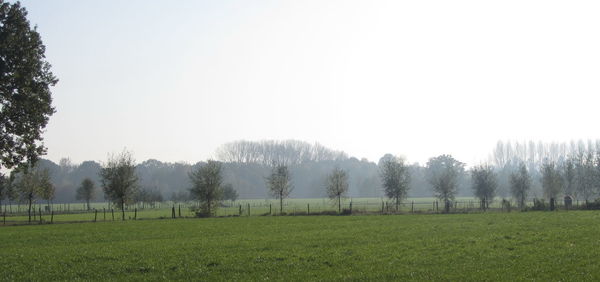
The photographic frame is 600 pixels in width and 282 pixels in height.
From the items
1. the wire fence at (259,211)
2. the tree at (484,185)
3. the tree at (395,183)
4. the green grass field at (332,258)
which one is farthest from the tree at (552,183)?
the green grass field at (332,258)

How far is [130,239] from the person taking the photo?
2797cm

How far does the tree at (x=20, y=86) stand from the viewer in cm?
3334

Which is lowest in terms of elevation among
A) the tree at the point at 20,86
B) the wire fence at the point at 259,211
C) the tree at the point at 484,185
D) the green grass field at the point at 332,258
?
the wire fence at the point at 259,211

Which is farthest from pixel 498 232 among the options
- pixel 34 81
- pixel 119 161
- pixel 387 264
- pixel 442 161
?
pixel 442 161

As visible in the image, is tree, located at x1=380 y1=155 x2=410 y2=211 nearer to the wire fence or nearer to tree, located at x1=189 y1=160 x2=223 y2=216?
the wire fence

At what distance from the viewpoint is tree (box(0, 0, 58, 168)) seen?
33344 mm

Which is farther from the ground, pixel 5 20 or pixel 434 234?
pixel 5 20

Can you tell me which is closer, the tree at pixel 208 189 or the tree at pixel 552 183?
the tree at pixel 208 189

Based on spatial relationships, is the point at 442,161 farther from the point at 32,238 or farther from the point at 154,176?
the point at 32,238

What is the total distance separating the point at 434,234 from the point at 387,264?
9632mm

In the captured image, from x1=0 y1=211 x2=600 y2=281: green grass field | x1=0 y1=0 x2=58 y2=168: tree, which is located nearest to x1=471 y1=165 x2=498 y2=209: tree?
x1=0 y1=211 x2=600 y2=281: green grass field

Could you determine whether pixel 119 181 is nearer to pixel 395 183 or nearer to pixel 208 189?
pixel 208 189

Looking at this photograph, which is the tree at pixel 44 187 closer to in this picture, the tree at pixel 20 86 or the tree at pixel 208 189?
the tree at pixel 208 189

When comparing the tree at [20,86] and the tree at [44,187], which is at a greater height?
the tree at [20,86]
